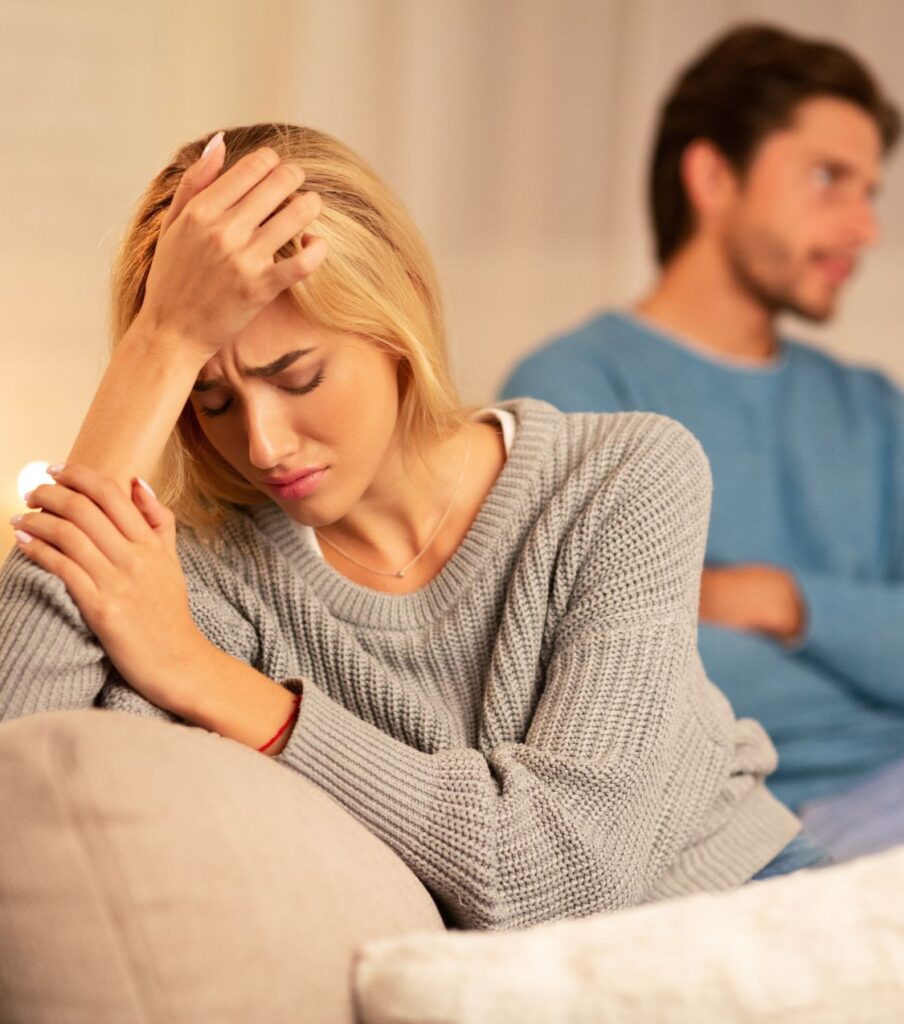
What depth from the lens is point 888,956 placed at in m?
0.81

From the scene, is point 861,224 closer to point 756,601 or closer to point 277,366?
point 756,601

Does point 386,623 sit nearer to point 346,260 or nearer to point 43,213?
point 346,260

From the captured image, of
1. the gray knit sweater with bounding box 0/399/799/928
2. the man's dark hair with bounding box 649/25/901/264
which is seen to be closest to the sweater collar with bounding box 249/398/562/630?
the gray knit sweater with bounding box 0/399/799/928

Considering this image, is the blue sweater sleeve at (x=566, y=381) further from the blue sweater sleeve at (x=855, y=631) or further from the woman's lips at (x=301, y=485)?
the woman's lips at (x=301, y=485)

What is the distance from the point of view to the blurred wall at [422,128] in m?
2.65

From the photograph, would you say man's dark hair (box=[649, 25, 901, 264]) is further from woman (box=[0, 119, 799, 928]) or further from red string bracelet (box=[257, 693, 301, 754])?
red string bracelet (box=[257, 693, 301, 754])

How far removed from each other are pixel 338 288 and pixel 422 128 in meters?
1.86

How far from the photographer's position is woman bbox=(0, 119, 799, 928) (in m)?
1.07

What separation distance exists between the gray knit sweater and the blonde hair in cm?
6

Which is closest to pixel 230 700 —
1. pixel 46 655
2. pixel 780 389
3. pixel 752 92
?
pixel 46 655

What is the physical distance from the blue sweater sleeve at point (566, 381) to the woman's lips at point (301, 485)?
3.22ft

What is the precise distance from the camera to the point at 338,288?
1.15m

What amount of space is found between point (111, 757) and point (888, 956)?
19.4 inches

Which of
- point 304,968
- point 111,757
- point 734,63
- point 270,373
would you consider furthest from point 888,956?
point 734,63
